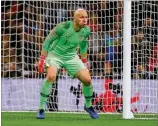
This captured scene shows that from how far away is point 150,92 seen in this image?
10672mm

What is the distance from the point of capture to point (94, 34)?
11.0 meters

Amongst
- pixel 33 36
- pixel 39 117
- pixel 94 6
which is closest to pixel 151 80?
pixel 94 6

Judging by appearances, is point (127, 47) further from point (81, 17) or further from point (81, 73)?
point (81, 17)

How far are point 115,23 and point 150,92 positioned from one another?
4.61 feet

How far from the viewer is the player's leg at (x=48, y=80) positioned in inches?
312

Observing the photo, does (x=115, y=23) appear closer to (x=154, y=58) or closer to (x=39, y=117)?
(x=154, y=58)

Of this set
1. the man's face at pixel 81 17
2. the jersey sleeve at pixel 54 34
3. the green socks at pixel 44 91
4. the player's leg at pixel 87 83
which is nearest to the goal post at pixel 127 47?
the player's leg at pixel 87 83

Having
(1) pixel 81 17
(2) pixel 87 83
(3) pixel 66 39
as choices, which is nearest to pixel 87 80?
(2) pixel 87 83

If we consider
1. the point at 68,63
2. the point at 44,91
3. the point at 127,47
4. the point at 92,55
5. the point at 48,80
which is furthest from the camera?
the point at 92,55

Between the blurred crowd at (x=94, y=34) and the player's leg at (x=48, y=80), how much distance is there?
2509 mm

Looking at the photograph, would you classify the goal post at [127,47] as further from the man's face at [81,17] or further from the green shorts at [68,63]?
the man's face at [81,17]

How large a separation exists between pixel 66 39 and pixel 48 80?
2.22ft

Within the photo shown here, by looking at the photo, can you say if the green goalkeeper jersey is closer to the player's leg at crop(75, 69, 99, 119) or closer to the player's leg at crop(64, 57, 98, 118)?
the player's leg at crop(64, 57, 98, 118)

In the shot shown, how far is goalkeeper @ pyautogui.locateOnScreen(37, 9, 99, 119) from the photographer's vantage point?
8.00 meters
